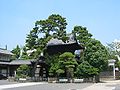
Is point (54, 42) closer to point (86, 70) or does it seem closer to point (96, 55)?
point (96, 55)

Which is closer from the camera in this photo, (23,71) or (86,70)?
(86,70)

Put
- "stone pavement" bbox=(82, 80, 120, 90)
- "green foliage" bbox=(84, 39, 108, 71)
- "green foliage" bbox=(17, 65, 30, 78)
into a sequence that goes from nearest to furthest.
Result: "stone pavement" bbox=(82, 80, 120, 90) < "green foliage" bbox=(84, 39, 108, 71) < "green foliage" bbox=(17, 65, 30, 78)

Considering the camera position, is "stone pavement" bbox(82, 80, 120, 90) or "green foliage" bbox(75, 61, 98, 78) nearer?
"stone pavement" bbox(82, 80, 120, 90)

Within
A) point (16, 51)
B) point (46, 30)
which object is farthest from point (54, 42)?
point (16, 51)

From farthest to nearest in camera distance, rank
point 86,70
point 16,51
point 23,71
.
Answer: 1. point 16,51
2. point 23,71
3. point 86,70

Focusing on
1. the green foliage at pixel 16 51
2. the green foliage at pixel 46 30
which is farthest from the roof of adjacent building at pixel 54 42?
the green foliage at pixel 16 51

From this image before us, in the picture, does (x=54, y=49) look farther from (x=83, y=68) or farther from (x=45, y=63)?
(x=83, y=68)

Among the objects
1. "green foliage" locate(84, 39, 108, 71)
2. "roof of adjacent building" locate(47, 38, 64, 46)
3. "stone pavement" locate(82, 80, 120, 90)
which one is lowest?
"stone pavement" locate(82, 80, 120, 90)

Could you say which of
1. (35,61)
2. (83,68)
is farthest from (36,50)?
(83,68)

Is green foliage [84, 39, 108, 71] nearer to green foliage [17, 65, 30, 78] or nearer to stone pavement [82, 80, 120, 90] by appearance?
stone pavement [82, 80, 120, 90]

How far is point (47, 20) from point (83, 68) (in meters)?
11.5

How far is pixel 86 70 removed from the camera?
36.6m

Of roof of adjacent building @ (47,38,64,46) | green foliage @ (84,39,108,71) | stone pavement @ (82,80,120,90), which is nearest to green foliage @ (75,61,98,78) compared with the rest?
green foliage @ (84,39,108,71)

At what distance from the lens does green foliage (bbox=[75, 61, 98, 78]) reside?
3633 cm
